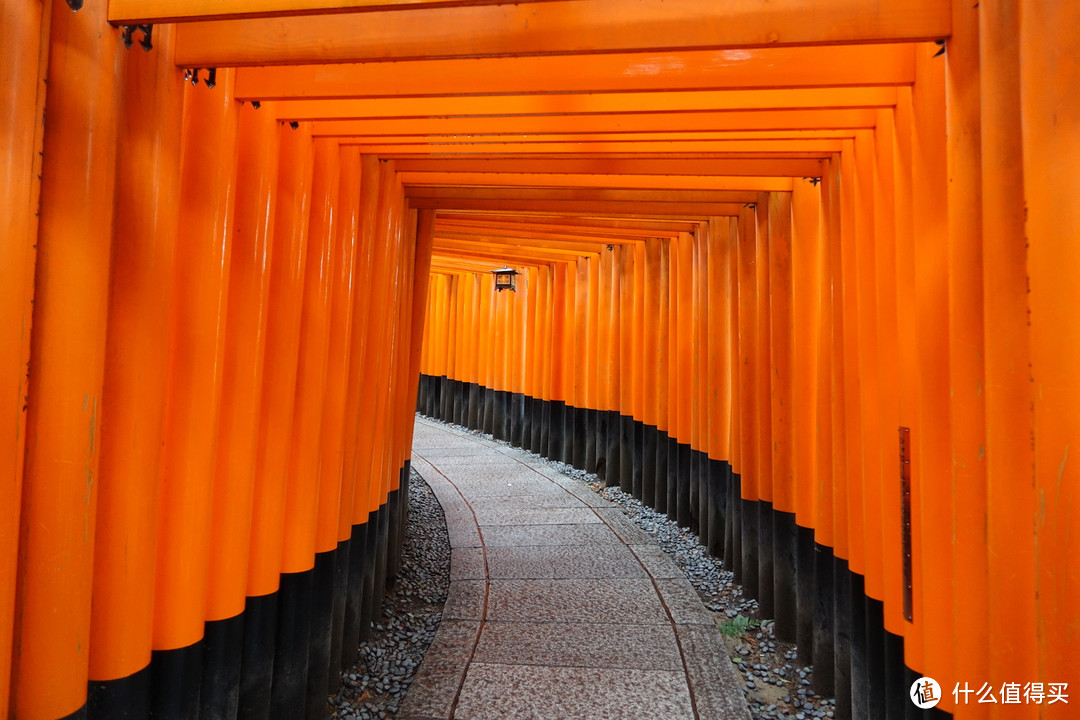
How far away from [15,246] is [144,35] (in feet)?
2.80

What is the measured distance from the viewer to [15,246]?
5.67 feet

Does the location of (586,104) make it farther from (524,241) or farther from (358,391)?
(524,241)

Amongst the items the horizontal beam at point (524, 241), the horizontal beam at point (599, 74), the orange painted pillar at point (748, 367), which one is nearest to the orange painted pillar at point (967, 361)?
the horizontal beam at point (599, 74)

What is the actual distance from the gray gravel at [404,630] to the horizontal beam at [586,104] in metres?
3.40

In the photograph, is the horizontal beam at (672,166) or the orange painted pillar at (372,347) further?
the orange painted pillar at (372,347)

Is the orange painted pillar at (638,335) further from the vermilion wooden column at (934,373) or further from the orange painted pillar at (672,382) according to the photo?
the vermilion wooden column at (934,373)

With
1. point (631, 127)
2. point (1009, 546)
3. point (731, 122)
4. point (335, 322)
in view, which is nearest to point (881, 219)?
point (731, 122)

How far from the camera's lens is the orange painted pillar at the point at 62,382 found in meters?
1.83

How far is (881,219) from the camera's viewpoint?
2.82 m

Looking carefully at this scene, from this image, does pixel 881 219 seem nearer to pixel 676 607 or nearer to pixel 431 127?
pixel 431 127

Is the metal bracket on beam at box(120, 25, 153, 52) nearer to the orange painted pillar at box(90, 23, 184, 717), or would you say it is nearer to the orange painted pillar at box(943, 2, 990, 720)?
the orange painted pillar at box(90, 23, 184, 717)

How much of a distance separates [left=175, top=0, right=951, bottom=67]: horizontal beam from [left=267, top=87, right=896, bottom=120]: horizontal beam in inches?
26.1

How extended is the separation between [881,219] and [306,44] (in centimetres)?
255
